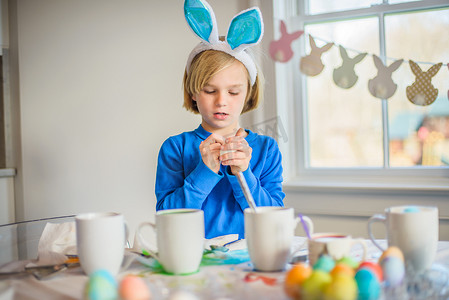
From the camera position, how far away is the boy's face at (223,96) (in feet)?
3.91

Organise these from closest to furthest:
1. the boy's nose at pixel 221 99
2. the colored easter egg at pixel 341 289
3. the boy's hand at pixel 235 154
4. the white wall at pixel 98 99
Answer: the colored easter egg at pixel 341 289 < the boy's hand at pixel 235 154 < the boy's nose at pixel 221 99 < the white wall at pixel 98 99

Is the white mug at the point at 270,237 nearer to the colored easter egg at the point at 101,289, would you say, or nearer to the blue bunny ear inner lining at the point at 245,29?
the colored easter egg at the point at 101,289

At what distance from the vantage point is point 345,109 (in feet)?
6.97

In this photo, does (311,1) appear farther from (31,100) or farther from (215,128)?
(31,100)

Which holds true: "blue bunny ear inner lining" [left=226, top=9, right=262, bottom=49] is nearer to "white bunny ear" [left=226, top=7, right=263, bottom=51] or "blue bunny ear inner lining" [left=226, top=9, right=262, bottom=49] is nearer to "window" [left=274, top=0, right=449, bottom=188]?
"white bunny ear" [left=226, top=7, right=263, bottom=51]

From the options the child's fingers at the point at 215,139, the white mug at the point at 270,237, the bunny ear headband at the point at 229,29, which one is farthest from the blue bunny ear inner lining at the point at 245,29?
the white mug at the point at 270,237

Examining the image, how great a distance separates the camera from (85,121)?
269 cm

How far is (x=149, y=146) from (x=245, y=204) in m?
1.35

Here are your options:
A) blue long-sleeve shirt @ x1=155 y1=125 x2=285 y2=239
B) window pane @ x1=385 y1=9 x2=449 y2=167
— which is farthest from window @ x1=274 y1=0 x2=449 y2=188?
blue long-sleeve shirt @ x1=155 y1=125 x2=285 y2=239

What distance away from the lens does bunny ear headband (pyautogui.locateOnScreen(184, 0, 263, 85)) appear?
3.53 feet

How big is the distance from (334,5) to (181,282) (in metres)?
1.74

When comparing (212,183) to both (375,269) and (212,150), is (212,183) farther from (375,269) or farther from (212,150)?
(375,269)

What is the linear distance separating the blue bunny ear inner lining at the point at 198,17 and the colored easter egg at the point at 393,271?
71cm

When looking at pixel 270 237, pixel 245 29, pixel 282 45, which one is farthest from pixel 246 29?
pixel 282 45
